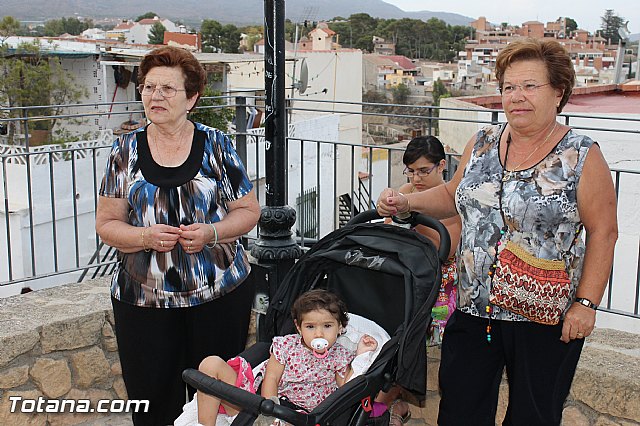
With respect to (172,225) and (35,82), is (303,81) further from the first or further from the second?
(35,82)

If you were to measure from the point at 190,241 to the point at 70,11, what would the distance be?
103194 millimetres

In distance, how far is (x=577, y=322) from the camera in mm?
2486

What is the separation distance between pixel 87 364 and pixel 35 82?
22309mm

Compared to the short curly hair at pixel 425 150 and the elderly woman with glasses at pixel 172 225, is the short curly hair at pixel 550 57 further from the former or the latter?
the elderly woman with glasses at pixel 172 225

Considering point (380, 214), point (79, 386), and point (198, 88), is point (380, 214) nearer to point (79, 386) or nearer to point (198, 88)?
point (198, 88)

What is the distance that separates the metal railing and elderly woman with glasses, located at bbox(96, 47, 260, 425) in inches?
42.4

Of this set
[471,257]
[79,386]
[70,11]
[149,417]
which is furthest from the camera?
[70,11]

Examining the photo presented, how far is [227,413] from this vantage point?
291cm

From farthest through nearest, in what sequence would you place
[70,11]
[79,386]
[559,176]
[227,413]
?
[70,11]
[79,386]
[227,413]
[559,176]

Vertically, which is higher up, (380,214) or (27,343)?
(380,214)

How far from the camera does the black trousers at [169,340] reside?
3.01 metres

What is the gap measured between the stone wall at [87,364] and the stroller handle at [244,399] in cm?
152

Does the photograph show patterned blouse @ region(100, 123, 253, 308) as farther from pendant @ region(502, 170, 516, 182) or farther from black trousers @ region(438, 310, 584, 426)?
pendant @ region(502, 170, 516, 182)

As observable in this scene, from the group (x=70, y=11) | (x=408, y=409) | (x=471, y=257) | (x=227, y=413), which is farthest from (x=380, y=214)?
(x=70, y=11)
